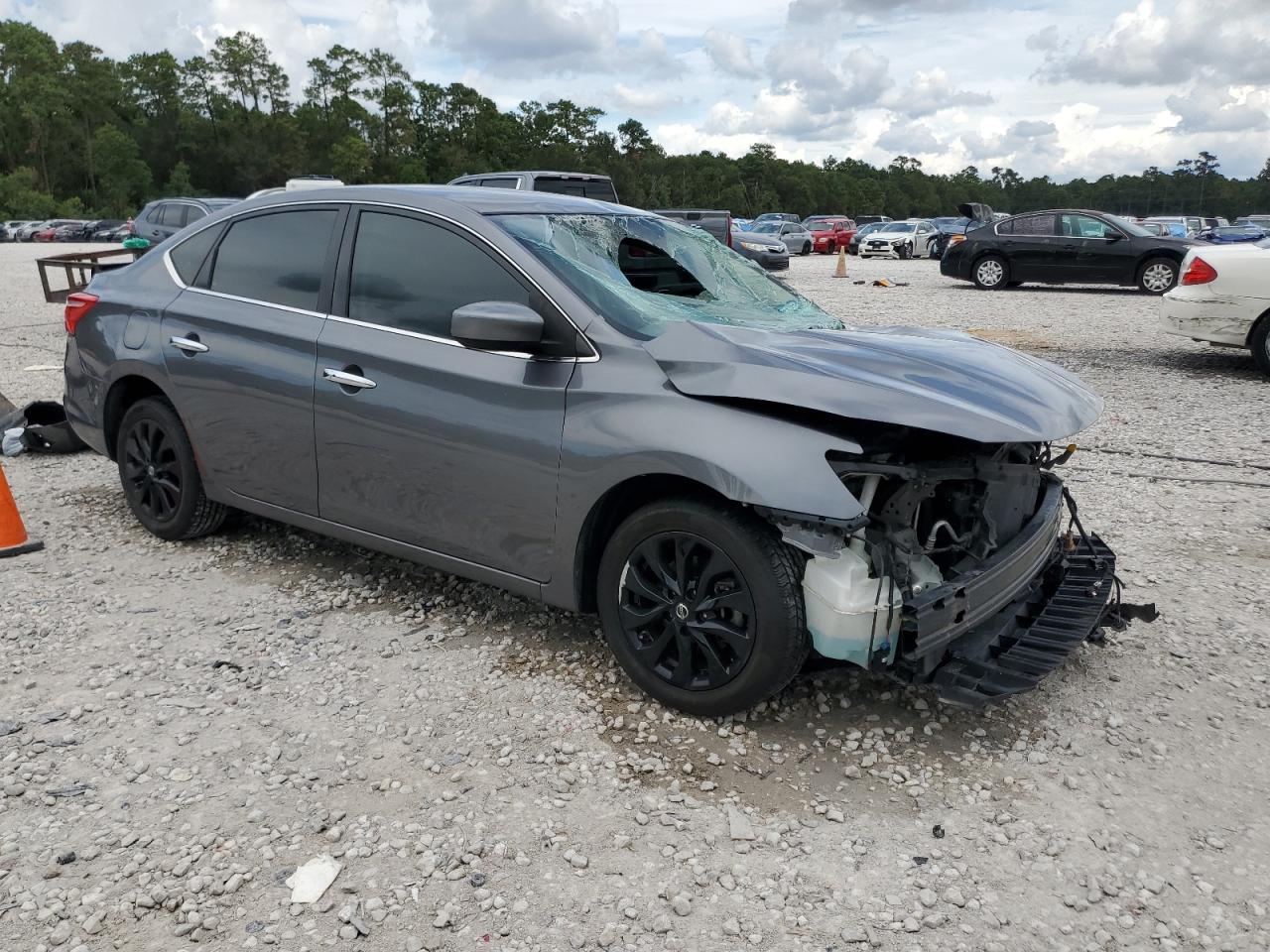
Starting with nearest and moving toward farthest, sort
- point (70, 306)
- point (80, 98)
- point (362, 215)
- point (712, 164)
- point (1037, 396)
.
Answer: point (1037, 396), point (362, 215), point (70, 306), point (80, 98), point (712, 164)

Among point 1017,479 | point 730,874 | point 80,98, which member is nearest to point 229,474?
point 730,874

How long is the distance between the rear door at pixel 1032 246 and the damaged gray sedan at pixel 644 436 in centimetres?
1591

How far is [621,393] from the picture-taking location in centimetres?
330

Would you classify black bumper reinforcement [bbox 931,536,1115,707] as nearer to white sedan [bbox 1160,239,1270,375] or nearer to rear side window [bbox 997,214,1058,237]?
white sedan [bbox 1160,239,1270,375]

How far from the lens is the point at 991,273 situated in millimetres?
19344

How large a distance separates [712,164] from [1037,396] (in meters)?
110

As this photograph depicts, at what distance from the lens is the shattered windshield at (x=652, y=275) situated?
3574mm

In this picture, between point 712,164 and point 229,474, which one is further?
point 712,164

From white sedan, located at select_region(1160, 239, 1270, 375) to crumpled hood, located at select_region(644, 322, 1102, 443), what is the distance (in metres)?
6.93

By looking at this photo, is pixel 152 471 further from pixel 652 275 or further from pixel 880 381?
pixel 880 381

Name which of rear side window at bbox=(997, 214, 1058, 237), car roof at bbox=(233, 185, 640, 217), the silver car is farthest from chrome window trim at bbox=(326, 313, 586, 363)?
the silver car

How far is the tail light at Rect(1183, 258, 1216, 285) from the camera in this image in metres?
9.37

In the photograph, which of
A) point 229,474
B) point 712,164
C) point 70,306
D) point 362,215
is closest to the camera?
point 362,215

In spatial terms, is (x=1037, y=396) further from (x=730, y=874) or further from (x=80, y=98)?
(x=80, y=98)
